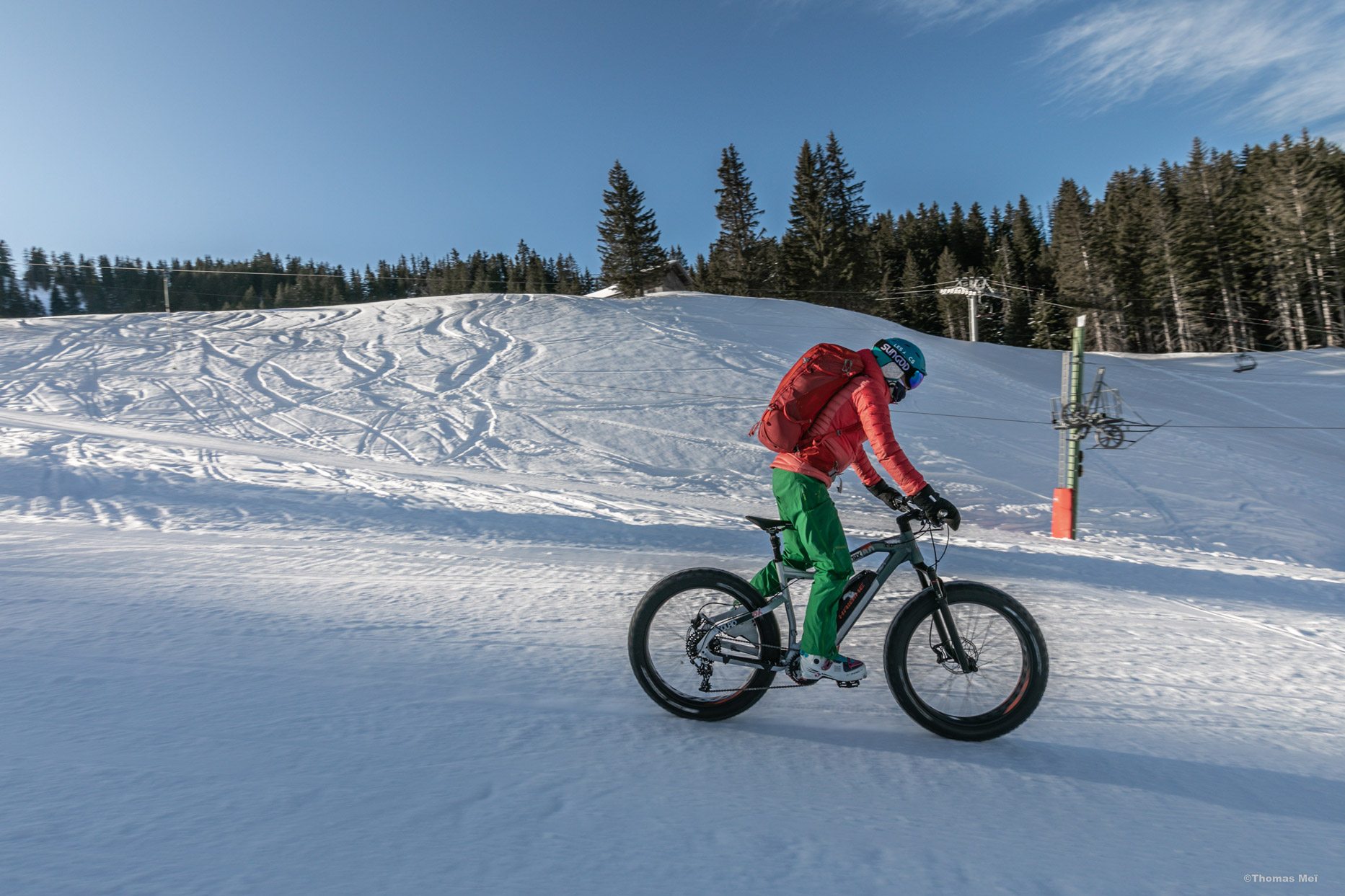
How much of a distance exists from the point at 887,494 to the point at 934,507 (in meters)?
0.37

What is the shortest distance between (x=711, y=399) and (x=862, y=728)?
1712 centimetres

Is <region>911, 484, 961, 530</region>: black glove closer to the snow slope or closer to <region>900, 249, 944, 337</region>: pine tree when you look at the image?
the snow slope

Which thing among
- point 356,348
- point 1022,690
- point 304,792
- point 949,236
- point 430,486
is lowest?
point 1022,690

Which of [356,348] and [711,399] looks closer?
[711,399]

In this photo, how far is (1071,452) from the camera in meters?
14.3

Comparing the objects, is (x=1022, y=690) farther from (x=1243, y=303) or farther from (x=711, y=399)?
(x=1243, y=303)

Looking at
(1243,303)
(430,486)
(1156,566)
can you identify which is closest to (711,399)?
(430,486)

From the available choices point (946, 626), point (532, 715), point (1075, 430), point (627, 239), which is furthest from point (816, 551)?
point (627, 239)

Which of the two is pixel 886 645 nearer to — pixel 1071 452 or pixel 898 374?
pixel 898 374

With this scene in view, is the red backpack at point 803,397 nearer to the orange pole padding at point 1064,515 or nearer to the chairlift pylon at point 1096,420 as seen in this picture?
the orange pole padding at point 1064,515

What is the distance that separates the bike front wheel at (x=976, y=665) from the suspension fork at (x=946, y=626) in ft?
0.04

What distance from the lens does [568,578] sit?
20.7ft

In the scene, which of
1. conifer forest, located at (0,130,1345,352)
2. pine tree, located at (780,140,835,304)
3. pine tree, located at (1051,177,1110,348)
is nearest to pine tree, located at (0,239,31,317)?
conifer forest, located at (0,130,1345,352)

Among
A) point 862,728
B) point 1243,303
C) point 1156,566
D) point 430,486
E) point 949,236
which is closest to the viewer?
point 862,728
